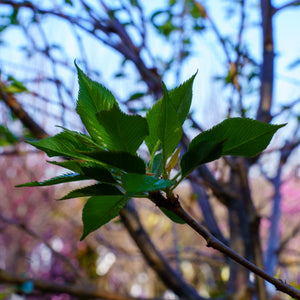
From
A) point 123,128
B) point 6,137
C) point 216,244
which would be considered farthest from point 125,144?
point 6,137

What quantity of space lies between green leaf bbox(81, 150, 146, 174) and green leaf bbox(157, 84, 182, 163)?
0.04 m

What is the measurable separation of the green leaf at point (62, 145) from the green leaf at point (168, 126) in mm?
88

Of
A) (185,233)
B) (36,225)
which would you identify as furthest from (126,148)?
(185,233)

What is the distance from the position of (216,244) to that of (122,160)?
123 mm

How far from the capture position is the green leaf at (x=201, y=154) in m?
0.33

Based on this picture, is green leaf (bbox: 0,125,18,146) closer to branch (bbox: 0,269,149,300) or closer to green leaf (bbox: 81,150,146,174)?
branch (bbox: 0,269,149,300)

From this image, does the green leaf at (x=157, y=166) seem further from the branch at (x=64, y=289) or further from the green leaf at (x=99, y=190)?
the branch at (x=64, y=289)

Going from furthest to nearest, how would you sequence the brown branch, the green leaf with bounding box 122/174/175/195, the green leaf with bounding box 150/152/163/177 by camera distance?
1. the brown branch
2. the green leaf with bounding box 150/152/163/177
3. the green leaf with bounding box 122/174/175/195

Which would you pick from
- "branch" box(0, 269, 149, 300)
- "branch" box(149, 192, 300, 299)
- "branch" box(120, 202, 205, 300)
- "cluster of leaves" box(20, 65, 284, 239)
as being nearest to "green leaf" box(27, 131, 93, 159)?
"cluster of leaves" box(20, 65, 284, 239)

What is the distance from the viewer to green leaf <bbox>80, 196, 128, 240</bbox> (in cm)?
38

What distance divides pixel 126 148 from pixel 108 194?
53 mm

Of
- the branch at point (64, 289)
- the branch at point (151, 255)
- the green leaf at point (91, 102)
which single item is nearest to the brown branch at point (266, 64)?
the branch at point (151, 255)

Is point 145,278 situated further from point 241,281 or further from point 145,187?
point 145,187

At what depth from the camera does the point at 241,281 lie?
4.51ft
